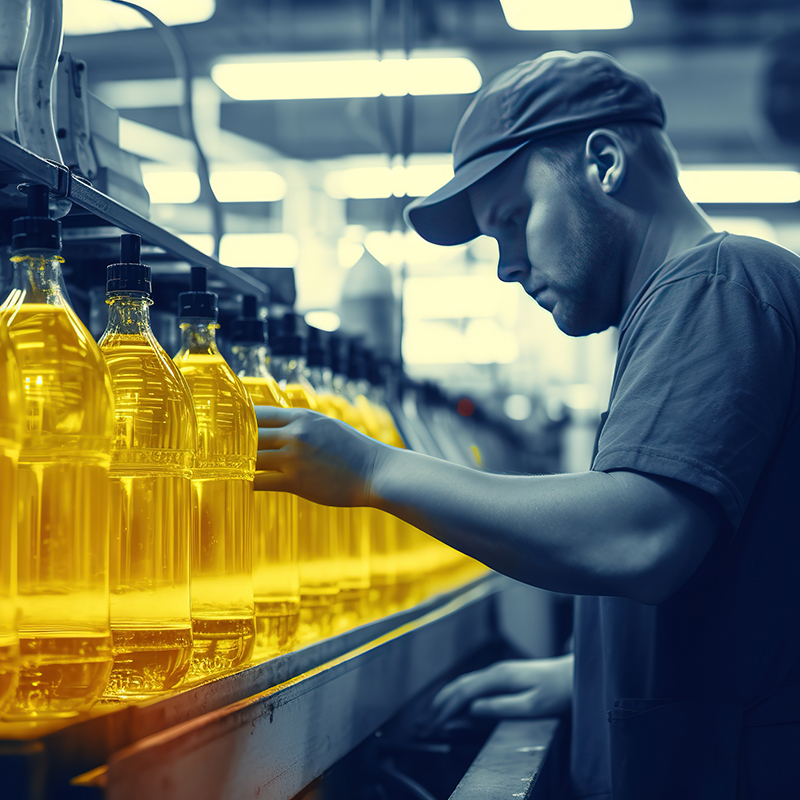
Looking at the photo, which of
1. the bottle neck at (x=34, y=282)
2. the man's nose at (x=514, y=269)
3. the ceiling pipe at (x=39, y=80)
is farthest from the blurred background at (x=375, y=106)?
the bottle neck at (x=34, y=282)

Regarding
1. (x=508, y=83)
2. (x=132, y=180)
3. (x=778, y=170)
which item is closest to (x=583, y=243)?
(x=508, y=83)

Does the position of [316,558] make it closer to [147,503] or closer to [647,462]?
[147,503]

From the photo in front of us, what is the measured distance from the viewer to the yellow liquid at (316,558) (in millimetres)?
1257

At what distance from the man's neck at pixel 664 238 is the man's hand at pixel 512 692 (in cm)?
73

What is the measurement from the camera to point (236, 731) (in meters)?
0.78

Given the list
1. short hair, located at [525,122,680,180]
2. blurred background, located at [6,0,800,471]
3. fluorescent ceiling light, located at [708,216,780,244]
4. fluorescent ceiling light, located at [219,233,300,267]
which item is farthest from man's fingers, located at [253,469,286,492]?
fluorescent ceiling light, located at [708,216,780,244]

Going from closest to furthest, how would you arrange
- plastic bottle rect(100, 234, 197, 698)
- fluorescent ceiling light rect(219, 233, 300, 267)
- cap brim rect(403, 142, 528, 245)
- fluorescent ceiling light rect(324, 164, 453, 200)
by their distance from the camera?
plastic bottle rect(100, 234, 197, 698) → cap brim rect(403, 142, 528, 245) → fluorescent ceiling light rect(324, 164, 453, 200) → fluorescent ceiling light rect(219, 233, 300, 267)

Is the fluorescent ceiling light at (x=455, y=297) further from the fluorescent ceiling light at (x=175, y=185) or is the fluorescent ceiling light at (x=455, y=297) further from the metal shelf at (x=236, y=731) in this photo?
the metal shelf at (x=236, y=731)

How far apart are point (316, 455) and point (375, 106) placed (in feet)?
15.5

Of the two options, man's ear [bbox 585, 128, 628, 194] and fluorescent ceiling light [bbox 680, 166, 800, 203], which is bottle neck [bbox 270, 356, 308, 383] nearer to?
man's ear [bbox 585, 128, 628, 194]

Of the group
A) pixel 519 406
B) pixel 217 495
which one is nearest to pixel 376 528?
→ pixel 217 495

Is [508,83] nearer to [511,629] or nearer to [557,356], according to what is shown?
[511,629]

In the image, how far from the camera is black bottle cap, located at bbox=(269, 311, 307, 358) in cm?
126

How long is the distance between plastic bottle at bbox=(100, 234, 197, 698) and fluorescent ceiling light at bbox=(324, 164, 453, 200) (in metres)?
5.05
